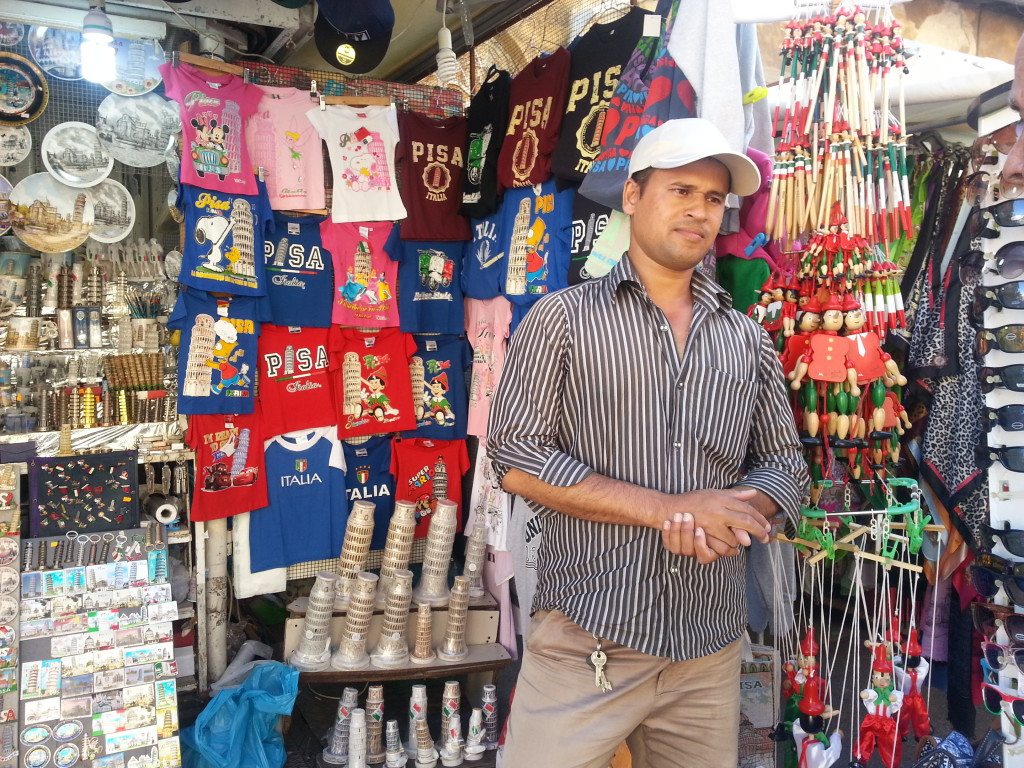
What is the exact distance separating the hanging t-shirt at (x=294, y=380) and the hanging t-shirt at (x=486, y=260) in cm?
74

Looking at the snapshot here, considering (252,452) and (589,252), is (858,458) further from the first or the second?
(252,452)

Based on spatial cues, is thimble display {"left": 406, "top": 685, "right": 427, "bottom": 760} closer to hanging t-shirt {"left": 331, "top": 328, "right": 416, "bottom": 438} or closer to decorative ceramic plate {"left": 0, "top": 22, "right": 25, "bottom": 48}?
hanging t-shirt {"left": 331, "top": 328, "right": 416, "bottom": 438}

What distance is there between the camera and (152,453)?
136 inches

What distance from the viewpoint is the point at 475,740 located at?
3.29 meters

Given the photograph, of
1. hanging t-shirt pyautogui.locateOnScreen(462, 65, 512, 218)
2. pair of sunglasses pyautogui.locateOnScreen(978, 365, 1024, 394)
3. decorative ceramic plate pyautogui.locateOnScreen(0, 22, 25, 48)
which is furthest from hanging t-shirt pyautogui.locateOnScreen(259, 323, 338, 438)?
pair of sunglasses pyautogui.locateOnScreen(978, 365, 1024, 394)

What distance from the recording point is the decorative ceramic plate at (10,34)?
3314 millimetres

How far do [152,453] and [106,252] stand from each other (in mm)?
934

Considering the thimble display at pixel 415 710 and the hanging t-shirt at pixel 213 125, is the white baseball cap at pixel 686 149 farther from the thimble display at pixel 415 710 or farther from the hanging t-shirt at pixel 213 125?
the thimble display at pixel 415 710

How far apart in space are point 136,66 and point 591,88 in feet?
6.34

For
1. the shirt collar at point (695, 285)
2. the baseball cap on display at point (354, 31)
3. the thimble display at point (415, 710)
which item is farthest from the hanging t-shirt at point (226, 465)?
the shirt collar at point (695, 285)

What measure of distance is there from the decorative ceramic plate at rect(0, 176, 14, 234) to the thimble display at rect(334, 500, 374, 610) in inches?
73.0

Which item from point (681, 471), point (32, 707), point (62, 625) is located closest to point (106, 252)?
point (62, 625)

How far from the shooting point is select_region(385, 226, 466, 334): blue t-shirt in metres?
3.94

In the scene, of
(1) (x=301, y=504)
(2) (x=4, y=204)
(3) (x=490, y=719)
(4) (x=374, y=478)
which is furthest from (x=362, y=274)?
(3) (x=490, y=719)
